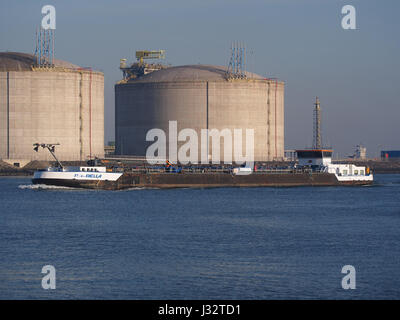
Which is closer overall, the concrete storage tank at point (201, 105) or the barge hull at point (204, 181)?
the barge hull at point (204, 181)

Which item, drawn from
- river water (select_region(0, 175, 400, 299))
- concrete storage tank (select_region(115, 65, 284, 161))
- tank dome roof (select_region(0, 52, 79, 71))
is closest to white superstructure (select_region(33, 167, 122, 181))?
river water (select_region(0, 175, 400, 299))

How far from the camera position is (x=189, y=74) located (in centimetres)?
17412

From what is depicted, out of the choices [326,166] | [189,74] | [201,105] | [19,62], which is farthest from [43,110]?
[326,166]

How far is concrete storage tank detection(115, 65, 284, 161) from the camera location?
170 m

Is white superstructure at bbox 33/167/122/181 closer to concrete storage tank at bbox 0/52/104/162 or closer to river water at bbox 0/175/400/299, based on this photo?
river water at bbox 0/175/400/299

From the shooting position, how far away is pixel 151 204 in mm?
85250

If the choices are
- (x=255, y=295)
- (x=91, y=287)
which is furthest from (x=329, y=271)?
(x=91, y=287)

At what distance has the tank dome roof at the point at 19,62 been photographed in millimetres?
159750

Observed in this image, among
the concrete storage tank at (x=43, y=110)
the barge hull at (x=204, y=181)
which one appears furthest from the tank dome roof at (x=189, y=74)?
the barge hull at (x=204, y=181)

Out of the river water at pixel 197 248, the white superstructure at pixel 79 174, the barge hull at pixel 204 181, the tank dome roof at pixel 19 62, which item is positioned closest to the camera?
the river water at pixel 197 248

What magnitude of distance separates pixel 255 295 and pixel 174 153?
431 ft

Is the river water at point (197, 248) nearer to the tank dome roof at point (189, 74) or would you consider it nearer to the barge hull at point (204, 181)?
the barge hull at point (204, 181)
